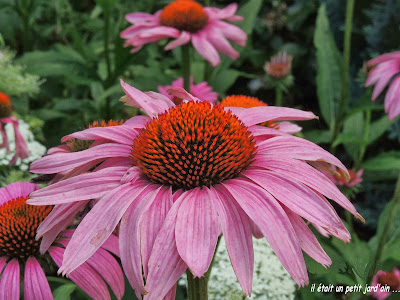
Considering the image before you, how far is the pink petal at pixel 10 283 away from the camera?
67cm

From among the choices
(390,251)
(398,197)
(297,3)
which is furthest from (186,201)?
(297,3)

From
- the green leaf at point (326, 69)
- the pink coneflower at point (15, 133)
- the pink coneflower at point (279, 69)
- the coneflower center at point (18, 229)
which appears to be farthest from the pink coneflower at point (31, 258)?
the green leaf at point (326, 69)

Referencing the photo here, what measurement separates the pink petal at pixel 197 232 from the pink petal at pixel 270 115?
0.19 metres

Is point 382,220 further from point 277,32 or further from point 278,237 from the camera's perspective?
point 277,32

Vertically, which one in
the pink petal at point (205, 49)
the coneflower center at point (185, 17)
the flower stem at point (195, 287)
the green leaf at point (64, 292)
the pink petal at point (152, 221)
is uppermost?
the coneflower center at point (185, 17)

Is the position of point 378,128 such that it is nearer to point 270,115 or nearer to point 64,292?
point 270,115

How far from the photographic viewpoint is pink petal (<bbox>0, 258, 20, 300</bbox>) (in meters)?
0.67

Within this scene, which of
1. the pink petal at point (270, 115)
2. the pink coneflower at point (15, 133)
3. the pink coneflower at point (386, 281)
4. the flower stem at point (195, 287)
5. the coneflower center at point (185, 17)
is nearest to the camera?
the flower stem at point (195, 287)

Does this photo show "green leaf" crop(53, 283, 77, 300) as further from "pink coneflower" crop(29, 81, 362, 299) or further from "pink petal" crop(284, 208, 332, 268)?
"pink petal" crop(284, 208, 332, 268)

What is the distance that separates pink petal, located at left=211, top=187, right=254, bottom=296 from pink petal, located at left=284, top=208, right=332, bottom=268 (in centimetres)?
7

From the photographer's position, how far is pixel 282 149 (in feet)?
2.21

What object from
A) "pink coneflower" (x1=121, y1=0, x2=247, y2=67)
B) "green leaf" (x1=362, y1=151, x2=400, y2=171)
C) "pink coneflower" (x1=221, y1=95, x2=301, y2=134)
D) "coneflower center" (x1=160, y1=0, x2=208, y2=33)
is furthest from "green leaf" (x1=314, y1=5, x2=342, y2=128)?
"pink coneflower" (x1=221, y1=95, x2=301, y2=134)

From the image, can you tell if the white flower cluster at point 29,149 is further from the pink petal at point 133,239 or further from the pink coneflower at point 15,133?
the pink petal at point 133,239

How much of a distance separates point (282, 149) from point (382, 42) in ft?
6.41
